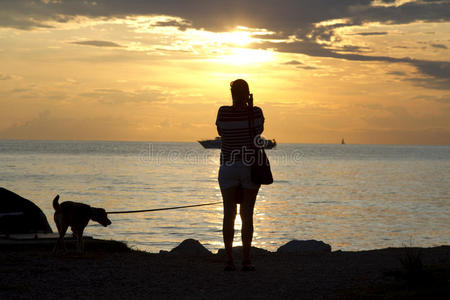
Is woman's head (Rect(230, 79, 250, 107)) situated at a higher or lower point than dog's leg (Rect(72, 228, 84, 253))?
higher

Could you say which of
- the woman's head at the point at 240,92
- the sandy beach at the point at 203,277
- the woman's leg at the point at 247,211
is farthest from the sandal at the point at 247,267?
the woman's head at the point at 240,92

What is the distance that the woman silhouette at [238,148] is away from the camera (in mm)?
7453

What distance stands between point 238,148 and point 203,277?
5.94ft

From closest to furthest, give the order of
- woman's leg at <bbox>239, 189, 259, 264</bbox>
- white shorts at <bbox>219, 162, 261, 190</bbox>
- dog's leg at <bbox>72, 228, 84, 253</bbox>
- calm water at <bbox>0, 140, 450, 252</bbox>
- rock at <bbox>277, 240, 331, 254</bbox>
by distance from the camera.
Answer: white shorts at <bbox>219, 162, 261, 190</bbox> → woman's leg at <bbox>239, 189, 259, 264</bbox> → dog's leg at <bbox>72, 228, 84, 253</bbox> → rock at <bbox>277, 240, 331, 254</bbox> → calm water at <bbox>0, 140, 450, 252</bbox>

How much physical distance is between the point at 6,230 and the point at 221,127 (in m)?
5.41

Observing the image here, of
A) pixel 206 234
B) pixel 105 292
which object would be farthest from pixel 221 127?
pixel 206 234

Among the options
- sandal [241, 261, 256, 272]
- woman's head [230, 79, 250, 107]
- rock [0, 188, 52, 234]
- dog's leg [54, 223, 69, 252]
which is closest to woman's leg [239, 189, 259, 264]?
sandal [241, 261, 256, 272]

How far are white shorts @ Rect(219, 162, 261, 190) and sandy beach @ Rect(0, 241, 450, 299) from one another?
48.8 inches

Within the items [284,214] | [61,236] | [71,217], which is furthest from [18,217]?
Result: [284,214]

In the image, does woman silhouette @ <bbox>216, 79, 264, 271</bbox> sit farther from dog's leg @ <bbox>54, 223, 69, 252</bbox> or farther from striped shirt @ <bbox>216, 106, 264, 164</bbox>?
dog's leg @ <bbox>54, 223, 69, 252</bbox>

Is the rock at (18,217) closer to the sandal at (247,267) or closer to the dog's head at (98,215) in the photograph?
the dog's head at (98,215)

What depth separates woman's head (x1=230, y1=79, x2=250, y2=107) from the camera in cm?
759

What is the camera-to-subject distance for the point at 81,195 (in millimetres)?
35625

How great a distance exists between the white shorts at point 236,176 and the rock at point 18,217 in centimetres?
504
